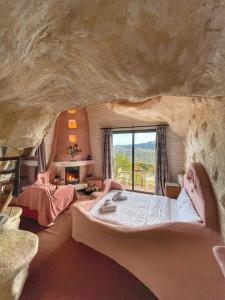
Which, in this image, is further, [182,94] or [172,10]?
[182,94]

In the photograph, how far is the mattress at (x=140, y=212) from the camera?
289 centimetres

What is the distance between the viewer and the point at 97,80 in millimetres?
993

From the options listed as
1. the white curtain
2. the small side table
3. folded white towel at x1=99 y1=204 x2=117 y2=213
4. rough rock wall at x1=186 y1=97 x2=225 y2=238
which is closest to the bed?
rough rock wall at x1=186 y1=97 x2=225 y2=238

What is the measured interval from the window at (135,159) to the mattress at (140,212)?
2.46 metres

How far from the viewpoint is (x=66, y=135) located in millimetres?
6863

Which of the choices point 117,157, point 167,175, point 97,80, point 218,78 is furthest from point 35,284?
point 117,157

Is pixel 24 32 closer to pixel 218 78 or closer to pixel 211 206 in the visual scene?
pixel 218 78

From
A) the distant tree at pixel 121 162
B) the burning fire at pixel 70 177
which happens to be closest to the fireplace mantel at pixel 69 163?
the burning fire at pixel 70 177

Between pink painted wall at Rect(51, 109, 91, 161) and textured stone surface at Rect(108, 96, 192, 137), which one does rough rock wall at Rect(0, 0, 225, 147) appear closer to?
textured stone surface at Rect(108, 96, 192, 137)

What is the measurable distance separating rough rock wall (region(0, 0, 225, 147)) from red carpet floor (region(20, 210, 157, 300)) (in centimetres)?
220

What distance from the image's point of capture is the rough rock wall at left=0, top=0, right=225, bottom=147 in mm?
603

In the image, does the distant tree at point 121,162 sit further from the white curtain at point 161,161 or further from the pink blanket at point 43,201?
the pink blanket at point 43,201

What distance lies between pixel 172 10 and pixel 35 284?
309 centimetres

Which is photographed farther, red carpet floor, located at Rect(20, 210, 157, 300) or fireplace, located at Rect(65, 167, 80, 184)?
fireplace, located at Rect(65, 167, 80, 184)
